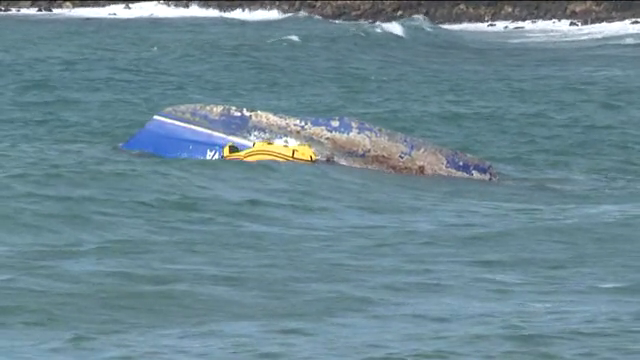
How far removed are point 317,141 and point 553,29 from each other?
101 ft

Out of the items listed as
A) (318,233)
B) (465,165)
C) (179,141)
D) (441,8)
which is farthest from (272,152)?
(441,8)

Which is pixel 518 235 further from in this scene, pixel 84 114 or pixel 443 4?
pixel 443 4

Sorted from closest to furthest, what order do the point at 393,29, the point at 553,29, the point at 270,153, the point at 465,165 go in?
the point at 270,153
the point at 465,165
the point at 393,29
the point at 553,29

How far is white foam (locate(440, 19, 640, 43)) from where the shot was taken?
44281 millimetres

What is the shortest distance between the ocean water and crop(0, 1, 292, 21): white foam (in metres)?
23.0

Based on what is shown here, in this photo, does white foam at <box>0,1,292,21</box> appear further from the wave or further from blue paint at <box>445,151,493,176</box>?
blue paint at <box>445,151,493,176</box>

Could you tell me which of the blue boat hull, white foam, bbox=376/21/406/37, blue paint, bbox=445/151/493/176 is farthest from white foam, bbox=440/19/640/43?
the blue boat hull

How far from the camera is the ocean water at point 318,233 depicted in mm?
10070

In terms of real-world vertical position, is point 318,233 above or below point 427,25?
above

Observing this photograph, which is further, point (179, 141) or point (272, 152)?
point (179, 141)

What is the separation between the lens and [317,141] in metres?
18.0

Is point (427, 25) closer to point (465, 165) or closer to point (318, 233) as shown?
point (465, 165)

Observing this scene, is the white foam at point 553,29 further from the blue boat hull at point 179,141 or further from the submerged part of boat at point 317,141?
the blue boat hull at point 179,141

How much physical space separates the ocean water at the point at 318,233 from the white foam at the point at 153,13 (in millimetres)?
23019
